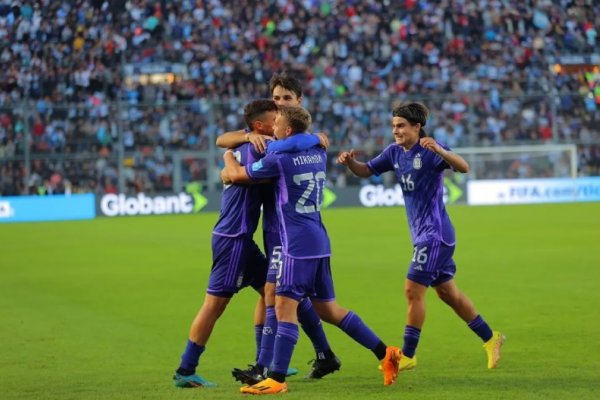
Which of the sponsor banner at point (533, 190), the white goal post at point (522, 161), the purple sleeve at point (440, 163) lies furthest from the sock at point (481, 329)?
the sponsor banner at point (533, 190)

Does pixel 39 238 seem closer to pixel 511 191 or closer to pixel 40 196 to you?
pixel 40 196

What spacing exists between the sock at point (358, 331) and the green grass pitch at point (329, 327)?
0.30m

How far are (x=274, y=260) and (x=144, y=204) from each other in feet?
90.2

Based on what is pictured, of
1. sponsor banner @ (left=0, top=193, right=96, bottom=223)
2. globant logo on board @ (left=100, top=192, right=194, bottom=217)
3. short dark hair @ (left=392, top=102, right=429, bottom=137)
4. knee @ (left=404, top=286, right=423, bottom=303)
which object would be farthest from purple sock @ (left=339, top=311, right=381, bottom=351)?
globant logo on board @ (left=100, top=192, right=194, bottom=217)

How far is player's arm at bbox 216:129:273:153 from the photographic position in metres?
7.62

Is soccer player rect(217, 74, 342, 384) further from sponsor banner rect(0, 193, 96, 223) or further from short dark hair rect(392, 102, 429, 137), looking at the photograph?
sponsor banner rect(0, 193, 96, 223)

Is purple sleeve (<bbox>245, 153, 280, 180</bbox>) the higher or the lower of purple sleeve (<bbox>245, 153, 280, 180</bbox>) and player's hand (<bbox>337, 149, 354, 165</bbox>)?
the lower

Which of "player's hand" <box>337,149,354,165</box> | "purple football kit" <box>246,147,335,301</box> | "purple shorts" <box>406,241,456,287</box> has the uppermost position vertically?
"player's hand" <box>337,149,354,165</box>

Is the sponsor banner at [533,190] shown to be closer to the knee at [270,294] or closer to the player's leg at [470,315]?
the player's leg at [470,315]

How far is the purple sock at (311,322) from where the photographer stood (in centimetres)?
805

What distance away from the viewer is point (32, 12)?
38.8 m

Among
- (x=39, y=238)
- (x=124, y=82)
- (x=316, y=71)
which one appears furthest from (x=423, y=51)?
(x=39, y=238)

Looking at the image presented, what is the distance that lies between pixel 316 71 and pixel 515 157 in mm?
7521

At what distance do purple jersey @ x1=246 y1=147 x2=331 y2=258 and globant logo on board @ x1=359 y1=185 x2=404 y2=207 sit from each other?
94.9 feet
